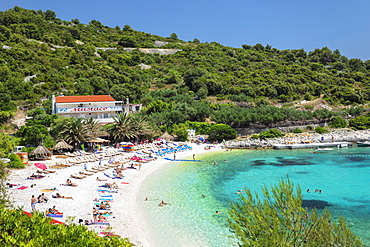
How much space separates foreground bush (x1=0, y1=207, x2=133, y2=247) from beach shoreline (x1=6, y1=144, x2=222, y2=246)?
3934 mm

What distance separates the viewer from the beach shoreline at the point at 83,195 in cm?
1426

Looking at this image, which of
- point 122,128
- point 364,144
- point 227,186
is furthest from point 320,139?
point 122,128

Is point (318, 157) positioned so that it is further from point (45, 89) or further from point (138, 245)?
point (45, 89)

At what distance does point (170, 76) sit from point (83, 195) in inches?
2578

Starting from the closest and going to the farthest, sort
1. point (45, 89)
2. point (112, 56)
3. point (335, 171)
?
point (335, 171) < point (45, 89) < point (112, 56)

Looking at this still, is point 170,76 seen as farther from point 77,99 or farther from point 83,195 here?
point 83,195

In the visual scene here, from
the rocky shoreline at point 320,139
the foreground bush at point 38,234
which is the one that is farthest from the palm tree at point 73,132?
the foreground bush at point 38,234

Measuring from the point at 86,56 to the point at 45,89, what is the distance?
101ft

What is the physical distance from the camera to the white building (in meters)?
43.2

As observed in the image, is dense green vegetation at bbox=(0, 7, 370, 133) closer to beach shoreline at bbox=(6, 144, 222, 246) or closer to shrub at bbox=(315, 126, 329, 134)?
shrub at bbox=(315, 126, 329, 134)

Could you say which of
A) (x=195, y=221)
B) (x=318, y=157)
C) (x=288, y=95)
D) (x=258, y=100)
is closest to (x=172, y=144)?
(x=318, y=157)

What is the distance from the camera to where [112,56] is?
8975 centimetres

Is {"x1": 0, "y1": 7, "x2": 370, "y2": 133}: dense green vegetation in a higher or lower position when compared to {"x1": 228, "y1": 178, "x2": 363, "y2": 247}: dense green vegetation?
higher

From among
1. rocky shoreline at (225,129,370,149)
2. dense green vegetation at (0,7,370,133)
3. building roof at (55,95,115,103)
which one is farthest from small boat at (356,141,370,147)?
building roof at (55,95,115,103)
